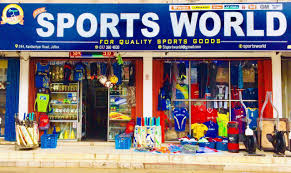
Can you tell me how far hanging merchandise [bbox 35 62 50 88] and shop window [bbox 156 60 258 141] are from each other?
421 cm

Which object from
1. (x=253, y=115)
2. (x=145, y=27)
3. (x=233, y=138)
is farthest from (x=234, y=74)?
(x=145, y=27)

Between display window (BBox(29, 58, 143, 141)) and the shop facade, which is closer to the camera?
the shop facade

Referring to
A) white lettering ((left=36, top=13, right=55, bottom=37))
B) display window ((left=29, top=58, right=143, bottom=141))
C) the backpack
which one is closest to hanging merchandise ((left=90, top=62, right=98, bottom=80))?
display window ((left=29, top=58, right=143, bottom=141))

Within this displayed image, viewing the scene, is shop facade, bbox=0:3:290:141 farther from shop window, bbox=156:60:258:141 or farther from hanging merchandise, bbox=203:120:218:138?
hanging merchandise, bbox=203:120:218:138

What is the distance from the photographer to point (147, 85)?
909 centimetres

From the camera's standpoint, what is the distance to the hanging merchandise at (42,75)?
9.16 m

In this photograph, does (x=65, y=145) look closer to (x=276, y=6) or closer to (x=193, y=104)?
(x=193, y=104)

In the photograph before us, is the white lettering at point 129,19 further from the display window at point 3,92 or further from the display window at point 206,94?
the display window at point 3,92

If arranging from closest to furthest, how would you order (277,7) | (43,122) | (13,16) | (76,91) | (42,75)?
(277,7)
(13,16)
(43,122)
(42,75)
(76,91)

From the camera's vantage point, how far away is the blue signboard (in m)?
7.87

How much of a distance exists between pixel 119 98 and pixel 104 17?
9.79 feet

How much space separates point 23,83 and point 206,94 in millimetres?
6574

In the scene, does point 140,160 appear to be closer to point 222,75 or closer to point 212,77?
point 212,77

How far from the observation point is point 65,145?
8.85m
